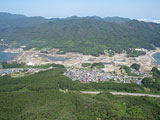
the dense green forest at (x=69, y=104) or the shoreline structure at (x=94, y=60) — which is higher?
the shoreline structure at (x=94, y=60)

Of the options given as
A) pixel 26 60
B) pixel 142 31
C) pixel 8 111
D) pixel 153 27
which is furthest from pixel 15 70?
pixel 153 27

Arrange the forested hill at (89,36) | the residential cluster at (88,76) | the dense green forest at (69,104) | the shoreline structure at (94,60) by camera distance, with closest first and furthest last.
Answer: the dense green forest at (69,104) → the residential cluster at (88,76) → the shoreline structure at (94,60) → the forested hill at (89,36)

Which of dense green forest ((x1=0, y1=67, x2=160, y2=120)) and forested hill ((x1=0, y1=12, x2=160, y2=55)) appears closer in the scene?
dense green forest ((x1=0, y1=67, x2=160, y2=120))

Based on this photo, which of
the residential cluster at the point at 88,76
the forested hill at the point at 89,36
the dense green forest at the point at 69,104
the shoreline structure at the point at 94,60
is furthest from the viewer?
the forested hill at the point at 89,36

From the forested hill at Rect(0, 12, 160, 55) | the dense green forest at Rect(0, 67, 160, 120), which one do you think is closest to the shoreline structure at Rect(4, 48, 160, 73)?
the forested hill at Rect(0, 12, 160, 55)

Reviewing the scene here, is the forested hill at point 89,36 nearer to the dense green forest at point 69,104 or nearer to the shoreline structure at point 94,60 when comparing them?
the shoreline structure at point 94,60

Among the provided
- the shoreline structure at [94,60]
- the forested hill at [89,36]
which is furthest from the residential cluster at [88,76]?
the forested hill at [89,36]

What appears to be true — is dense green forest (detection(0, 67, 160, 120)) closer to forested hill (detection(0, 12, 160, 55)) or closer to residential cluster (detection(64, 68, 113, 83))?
residential cluster (detection(64, 68, 113, 83))
